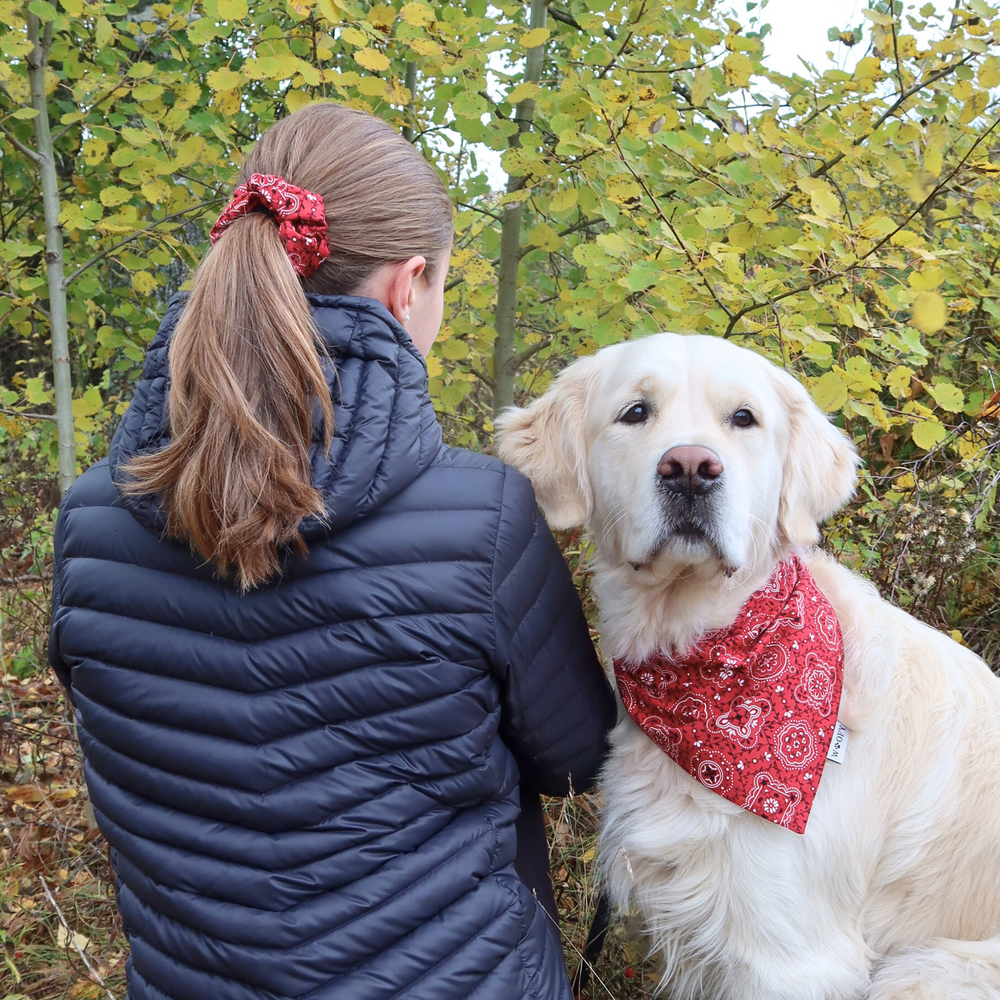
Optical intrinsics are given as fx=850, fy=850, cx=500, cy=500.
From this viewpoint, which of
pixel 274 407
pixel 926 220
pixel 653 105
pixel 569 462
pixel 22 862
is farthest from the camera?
pixel 926 220

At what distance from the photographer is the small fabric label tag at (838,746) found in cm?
182

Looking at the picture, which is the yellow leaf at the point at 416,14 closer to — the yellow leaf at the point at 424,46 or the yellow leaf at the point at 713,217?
the yellow leaf at the point at 424,46

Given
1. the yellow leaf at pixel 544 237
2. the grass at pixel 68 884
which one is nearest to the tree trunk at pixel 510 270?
the yellow leaf at pixel 544 237

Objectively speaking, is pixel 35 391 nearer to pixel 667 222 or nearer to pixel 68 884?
pixel 68 884

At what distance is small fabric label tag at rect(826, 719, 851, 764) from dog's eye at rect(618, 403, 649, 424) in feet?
2.61

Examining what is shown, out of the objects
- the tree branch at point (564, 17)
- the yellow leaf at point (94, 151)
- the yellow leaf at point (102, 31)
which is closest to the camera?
the yellow leaf at point (102, 31)

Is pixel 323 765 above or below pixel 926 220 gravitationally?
below

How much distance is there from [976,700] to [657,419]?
952mm

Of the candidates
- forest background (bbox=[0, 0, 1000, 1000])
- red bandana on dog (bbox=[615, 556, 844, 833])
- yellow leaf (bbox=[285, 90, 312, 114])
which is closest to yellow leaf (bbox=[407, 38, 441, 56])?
forest background (bbox=[0, 0, 1000, 1000])

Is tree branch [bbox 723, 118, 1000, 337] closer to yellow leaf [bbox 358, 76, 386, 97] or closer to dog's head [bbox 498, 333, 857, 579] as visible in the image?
dog's head [bbox 498, 333, 857, 579]

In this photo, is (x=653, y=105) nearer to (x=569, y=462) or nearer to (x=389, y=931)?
(x=569, y=462)

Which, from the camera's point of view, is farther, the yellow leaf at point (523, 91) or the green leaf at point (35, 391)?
the green leaf at point (35, 391)

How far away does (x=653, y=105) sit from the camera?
95.5 inches

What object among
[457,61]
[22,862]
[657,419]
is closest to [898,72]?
[457,61]
